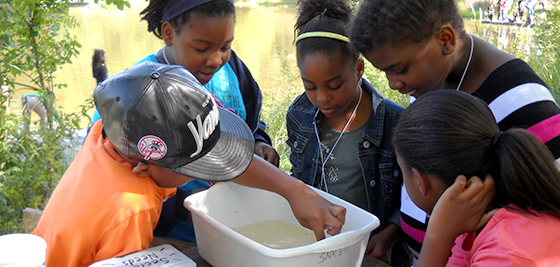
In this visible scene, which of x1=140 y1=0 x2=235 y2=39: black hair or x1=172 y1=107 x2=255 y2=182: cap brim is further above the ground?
x1=140 y1=0 x2=235 y2=39: black hair

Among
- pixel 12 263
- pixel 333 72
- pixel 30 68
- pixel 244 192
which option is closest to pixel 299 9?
pixel 333 72

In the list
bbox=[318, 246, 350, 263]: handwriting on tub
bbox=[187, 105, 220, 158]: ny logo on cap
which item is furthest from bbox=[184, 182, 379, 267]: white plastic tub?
bbox=[187, 105, 220, 158]: ny logo on cap

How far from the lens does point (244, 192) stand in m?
1.59

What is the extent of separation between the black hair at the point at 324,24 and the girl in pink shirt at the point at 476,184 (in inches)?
24.5

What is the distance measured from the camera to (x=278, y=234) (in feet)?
4.99

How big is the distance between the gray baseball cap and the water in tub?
0.40m

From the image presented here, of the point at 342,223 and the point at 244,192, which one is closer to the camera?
the point at 342,223

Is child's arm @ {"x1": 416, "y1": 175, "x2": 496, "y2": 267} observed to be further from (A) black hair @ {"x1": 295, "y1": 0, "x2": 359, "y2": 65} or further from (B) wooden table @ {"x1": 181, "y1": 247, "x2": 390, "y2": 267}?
(A) black hair @ {"x1": 295, "y1": 0, "x2": 359, "y2": 65}

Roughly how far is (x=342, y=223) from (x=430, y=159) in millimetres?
321

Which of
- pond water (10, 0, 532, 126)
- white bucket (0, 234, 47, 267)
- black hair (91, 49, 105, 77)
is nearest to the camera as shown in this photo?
white bucket (0, 234, 47, 267)

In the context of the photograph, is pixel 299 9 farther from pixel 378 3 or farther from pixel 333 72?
pixel 378 3

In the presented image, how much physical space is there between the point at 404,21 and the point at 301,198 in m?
0.66

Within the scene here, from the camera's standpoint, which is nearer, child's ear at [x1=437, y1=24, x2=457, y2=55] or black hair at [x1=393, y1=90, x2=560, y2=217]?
black hair at [x1=393, y1=90, x2=560, y2=217]

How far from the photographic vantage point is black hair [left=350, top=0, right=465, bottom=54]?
139 cm
